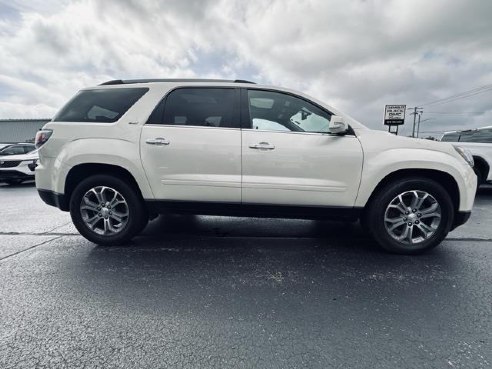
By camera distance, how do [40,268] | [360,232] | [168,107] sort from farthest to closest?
[360,232]
[168,107]
[40,268]

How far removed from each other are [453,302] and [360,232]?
5.74ft

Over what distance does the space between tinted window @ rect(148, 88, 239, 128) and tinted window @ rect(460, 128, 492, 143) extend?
756cm

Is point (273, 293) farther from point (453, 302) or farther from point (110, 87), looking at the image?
point (110, 87)

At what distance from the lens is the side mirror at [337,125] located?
2816 mm

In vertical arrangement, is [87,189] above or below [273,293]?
above

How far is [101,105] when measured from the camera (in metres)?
3.24

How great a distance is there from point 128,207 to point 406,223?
3.28m

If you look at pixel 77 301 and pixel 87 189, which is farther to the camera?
pixel 87 189

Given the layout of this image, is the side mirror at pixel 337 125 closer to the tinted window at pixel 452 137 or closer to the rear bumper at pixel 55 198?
the rear bumper at pixel 55 198

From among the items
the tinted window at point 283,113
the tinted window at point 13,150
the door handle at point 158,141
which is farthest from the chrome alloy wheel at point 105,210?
the tinted window at point 13,150

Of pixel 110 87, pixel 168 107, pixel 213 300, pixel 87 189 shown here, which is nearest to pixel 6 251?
pixel 87 189

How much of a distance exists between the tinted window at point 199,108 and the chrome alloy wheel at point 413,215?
2.09 m

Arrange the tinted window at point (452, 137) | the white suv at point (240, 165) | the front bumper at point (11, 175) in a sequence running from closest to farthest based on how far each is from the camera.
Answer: the white suv at point (240, 165)
the tinted window at point (452, 137)
the front bumper at point (11, 175)

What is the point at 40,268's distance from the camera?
8.93ft
